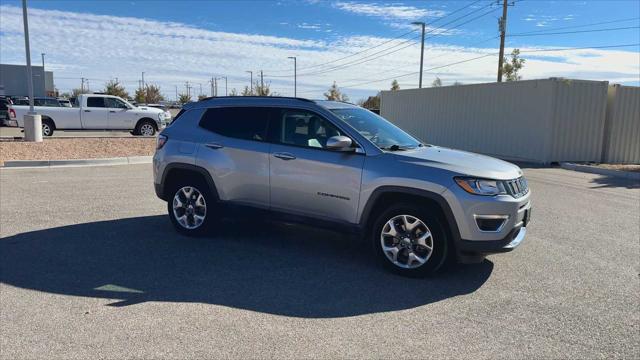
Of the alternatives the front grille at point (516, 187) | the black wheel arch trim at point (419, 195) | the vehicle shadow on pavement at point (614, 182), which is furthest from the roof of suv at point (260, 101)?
the vehicle shadow on pavement at point (614, 182)

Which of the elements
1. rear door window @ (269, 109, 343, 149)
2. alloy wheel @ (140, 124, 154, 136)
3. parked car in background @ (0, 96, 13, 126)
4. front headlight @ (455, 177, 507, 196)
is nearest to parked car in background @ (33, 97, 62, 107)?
alloy wheel @ (140, 124, 154, 136)

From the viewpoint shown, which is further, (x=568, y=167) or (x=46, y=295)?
(x=568, y=167)

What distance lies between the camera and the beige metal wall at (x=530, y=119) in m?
17.1

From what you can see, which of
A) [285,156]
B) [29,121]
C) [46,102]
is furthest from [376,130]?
[46,102]

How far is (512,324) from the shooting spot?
4.07 meters

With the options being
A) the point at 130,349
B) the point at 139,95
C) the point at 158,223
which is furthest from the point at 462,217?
the point at 139,95

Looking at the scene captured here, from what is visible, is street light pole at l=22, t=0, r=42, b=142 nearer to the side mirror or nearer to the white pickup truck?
the white pickup truck

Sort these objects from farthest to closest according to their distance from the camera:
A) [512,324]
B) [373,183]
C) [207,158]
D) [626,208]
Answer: [626,208], [207,158], [373,183], [512,324]

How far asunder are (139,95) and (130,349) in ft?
252

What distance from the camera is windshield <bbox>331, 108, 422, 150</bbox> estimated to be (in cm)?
551

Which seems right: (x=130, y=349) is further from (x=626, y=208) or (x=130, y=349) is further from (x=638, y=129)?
(x=638, y=129)

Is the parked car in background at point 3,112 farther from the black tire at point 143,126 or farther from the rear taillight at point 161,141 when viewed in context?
the rear taillight at point 161,141

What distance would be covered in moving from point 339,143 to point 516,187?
179cm

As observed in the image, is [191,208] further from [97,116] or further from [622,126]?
[97,116]
